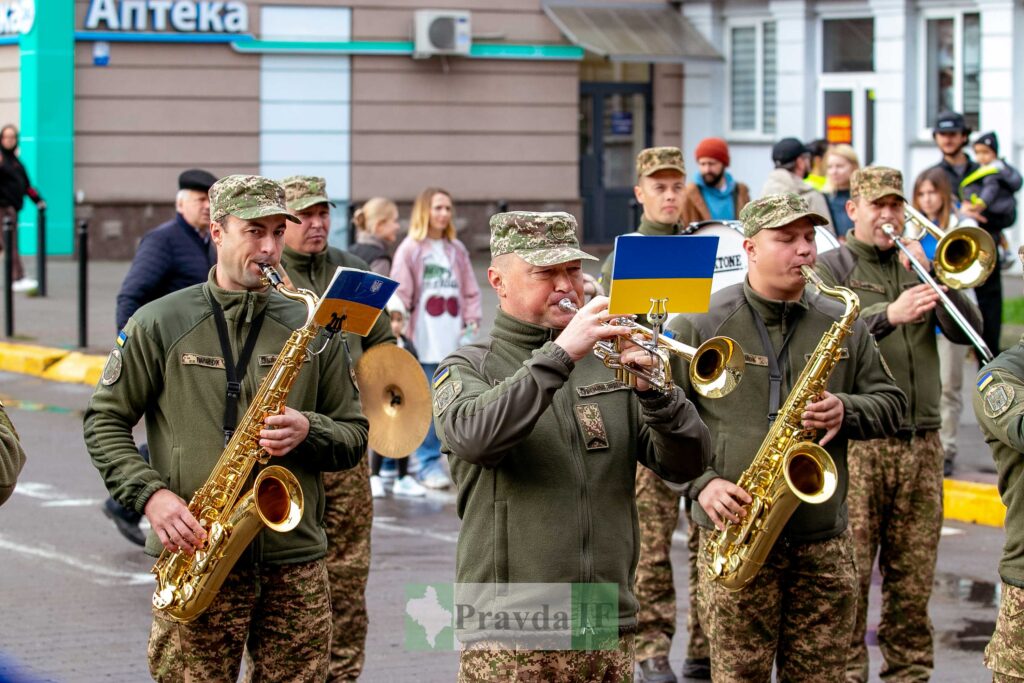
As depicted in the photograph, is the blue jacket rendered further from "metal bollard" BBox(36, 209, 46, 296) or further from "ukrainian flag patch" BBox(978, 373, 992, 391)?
"metal bollard" BBox(36, 209, 46, 296)

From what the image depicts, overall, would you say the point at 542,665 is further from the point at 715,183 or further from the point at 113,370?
the point at 715,183

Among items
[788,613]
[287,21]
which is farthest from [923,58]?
[788,613]

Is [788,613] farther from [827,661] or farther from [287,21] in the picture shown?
[287,21]

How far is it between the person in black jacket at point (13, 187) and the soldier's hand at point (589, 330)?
16.8 meters

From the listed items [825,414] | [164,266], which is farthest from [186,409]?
[164,266]

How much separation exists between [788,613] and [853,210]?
232 centimetres

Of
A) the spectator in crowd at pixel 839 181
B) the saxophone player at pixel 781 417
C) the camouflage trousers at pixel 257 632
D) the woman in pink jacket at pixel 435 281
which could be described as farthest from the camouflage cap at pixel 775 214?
the spectator in crowd at pixel 839 181

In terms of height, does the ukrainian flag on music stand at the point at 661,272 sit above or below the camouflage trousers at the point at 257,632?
above

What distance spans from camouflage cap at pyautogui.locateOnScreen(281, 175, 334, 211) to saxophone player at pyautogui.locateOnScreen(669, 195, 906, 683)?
6.19 feet

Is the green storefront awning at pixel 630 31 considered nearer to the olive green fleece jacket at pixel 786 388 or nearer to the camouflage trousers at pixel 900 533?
the camouflage trousers at pixel 900 533

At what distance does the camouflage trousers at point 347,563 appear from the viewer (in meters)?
6.98

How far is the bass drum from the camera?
7816 mm

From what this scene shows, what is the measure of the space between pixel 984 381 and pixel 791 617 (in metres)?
1.23

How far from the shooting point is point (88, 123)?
938 inches
